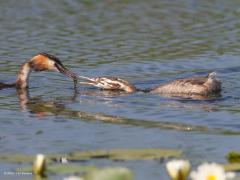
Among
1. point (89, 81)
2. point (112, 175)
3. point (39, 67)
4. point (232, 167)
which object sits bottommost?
point (232, 167)

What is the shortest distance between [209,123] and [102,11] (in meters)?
12.6

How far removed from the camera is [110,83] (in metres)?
16.5

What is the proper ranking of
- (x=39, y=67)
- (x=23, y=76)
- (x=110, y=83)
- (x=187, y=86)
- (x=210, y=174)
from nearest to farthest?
(x=210, y=174) < (x=187, y=86) < (x=110, y=83) < (x=23, y=76) < (x=39, y=67)

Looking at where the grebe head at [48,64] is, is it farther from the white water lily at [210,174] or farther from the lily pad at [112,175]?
the white water lily at [210,174]

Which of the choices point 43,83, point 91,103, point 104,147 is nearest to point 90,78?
point 43,83

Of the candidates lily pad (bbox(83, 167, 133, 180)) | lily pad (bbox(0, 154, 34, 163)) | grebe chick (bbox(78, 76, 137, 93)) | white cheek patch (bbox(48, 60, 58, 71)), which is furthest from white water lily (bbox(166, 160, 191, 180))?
white cheek patch (bbox(48, 60, 58, 71))

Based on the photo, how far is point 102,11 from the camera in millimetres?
24875

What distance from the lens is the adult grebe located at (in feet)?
54.6

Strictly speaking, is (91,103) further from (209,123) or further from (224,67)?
(224,67)

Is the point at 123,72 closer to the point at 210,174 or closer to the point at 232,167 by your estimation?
the point at 232,167

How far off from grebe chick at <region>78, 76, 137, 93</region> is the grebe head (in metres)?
0.32

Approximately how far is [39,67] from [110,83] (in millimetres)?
1527

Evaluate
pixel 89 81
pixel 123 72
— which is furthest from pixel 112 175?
pixel 123 72

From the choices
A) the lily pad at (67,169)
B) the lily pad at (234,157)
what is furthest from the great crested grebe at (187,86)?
the lily pad at (67,169)
